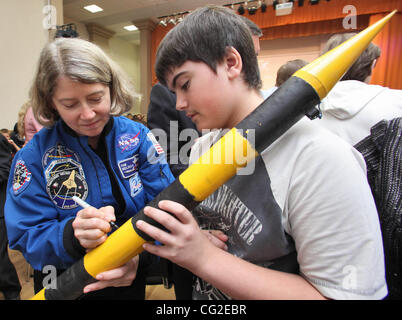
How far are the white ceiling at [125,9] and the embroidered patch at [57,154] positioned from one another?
200 inches

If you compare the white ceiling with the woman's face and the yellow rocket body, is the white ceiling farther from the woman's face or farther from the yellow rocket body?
the yellow rocket body

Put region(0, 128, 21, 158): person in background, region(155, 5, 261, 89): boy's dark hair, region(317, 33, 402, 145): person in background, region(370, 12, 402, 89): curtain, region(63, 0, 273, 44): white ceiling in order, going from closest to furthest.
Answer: region(155, 5, 261, 89): boy's dark hair
region(317, 33, 402, 145): person in background
region(0, 128, 21, 158): person in background
region(370, 12, 402, 89): curtain
region(63, 0, 273, 44): white ceiling

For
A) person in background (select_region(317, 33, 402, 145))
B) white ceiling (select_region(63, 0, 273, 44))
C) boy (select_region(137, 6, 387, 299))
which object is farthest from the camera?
white ceiling (select_region(63, 0, 273, 44))

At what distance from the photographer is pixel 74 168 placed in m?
0.73

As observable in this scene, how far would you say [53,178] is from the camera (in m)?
0.70

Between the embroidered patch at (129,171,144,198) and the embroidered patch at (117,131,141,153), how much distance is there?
0.10 metres

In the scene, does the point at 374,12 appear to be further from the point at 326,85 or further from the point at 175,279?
the point at 175,279

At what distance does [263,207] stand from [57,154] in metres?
0.63

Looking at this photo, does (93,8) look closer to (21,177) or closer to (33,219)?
(21,177)

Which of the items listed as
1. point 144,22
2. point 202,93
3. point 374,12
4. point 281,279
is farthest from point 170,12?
point 281,279

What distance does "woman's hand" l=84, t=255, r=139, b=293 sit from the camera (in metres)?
0.59

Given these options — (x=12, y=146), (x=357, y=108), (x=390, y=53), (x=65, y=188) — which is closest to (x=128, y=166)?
(x=65, y=188)

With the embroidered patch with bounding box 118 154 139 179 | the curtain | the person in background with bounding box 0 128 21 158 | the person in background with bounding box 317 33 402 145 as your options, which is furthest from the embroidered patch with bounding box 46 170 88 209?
the curtain
